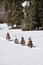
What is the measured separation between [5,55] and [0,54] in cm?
48

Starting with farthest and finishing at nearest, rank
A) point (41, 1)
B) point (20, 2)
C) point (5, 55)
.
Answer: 1. point (20, 2)
2. point (41, 1)
3. point (5, 55)

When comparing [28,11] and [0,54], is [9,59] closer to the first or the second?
[0,54]

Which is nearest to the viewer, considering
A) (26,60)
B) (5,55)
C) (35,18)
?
(26,60)

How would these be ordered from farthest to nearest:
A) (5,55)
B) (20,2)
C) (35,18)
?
(20,2)
(35,18)
(5,55)

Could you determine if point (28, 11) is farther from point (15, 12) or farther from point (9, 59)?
point (9, 59)

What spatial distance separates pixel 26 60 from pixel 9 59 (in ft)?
2.97

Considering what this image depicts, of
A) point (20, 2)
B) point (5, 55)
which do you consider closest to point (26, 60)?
point (5, 55)

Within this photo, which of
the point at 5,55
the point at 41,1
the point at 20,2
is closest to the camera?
the point at 5,55

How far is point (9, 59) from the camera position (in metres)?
13.6

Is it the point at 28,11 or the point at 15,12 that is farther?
the point at 15,12

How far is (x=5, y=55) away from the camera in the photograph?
48.4ft

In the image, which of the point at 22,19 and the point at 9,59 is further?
the point at 22,19

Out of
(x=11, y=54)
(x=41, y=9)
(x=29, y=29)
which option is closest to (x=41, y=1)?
(x=41, y=9)

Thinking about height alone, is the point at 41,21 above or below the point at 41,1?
below
